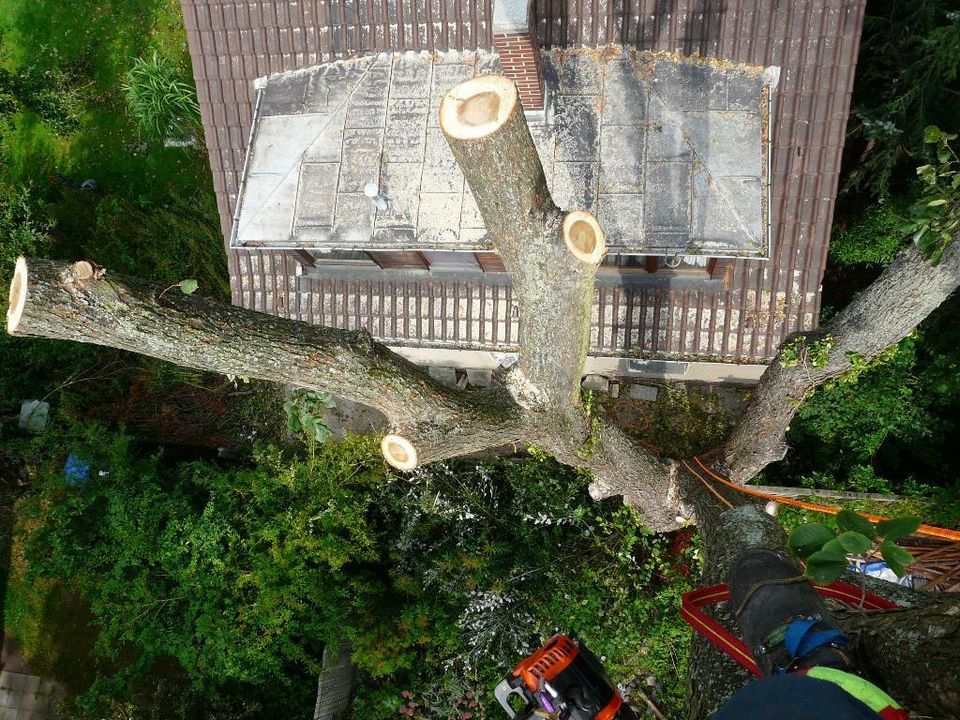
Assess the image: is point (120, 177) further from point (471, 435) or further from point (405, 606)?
point (471, 435)

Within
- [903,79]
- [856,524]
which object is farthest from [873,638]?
[903,79]

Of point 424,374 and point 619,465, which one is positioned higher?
point 424,374

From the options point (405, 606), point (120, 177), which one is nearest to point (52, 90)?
point (120, 177)

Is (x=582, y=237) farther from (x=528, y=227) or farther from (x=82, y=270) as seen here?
(x=82, y=270)

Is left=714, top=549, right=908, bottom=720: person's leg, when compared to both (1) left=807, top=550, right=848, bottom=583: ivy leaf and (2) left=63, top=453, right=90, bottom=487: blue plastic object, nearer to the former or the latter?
(1) left=807, top=550, right=848, bottom=583: ivy leaf

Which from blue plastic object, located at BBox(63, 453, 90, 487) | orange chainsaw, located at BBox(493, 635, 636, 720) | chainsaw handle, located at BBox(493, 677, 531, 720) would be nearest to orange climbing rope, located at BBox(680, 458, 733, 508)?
orange chainsaw, located at BBox(493, 635, 636, 720)

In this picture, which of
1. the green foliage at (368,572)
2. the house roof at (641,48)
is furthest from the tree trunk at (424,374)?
the green foliage at (368,572)
